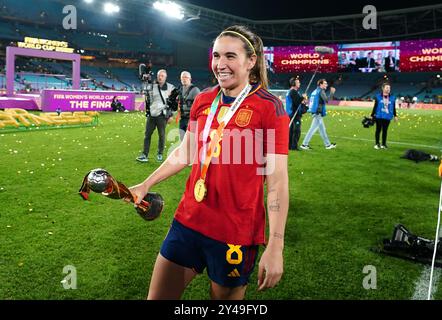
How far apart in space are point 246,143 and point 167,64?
6053 cm

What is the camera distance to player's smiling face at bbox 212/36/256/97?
202 centimetres

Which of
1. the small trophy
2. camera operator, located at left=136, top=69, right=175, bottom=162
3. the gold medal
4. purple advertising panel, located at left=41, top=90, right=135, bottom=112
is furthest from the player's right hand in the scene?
purple advertising panel, located at left=41, top=90, right=135, bottom=112

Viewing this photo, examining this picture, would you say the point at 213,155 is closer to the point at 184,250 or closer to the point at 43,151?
the point at 184,250

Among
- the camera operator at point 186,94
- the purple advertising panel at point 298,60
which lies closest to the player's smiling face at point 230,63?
the camera operator at point 186,94

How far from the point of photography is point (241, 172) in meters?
1.97

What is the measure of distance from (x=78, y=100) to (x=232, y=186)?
72.3ft

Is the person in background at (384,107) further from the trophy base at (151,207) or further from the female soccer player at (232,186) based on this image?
the trophy base at (151,207)

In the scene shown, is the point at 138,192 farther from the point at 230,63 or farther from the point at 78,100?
the point at 78,100

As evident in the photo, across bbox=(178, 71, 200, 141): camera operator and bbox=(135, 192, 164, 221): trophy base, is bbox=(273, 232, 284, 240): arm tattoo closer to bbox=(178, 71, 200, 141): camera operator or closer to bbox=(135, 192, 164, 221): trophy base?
bbox=(135, 192, 164, 221): trophy base

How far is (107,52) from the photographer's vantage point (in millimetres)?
57219

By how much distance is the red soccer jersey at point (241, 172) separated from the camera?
6.40ft

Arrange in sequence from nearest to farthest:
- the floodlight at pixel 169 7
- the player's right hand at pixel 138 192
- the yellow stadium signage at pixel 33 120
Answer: the player's right hand at pixel 138 192
the yellow stadium signage at pixel 33 120
the floodlight at pixel 169 7

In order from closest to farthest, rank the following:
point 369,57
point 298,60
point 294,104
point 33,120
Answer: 1. point 294,104
2. point 33,120
3. point 369,57
4. point 298,60

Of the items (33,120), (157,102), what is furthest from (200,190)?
(33,120)
